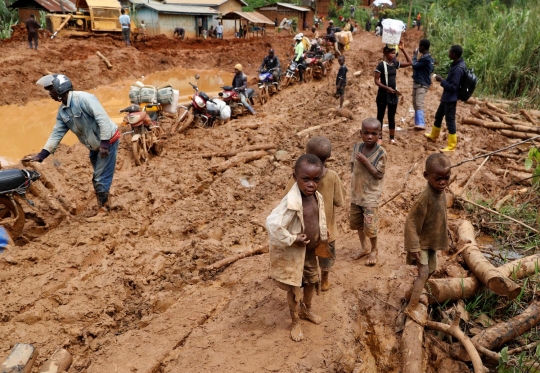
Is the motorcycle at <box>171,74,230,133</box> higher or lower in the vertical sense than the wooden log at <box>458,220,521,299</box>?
lower

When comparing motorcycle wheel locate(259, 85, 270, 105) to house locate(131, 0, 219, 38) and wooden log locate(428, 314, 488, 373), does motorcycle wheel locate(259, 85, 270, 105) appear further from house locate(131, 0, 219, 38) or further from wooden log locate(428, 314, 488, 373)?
house locate(131, 0, 219, 38)

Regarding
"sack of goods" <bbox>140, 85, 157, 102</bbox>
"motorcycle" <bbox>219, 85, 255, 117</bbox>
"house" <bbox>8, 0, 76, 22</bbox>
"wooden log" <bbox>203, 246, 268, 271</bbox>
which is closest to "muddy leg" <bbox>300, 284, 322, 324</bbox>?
"wooden log" <bbox>203, 246, 268, 271</bbox>

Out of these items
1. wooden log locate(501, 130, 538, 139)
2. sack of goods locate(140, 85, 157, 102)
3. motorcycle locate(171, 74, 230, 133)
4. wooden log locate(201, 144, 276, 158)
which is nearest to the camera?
wooden log locate(501, 130, 538, 139)

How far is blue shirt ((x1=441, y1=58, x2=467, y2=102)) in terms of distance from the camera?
656 centimetres

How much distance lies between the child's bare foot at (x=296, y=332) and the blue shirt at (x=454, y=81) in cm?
513

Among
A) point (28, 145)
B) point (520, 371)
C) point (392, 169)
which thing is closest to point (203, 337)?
point (520, 371)

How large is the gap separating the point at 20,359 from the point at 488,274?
13.2 feet

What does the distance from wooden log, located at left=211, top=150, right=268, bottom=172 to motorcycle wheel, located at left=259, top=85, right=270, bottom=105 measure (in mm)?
5544

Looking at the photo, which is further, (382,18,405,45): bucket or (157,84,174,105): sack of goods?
(157,84,174,105): sack of goods

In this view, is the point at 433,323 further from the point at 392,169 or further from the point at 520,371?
the point at 392,169

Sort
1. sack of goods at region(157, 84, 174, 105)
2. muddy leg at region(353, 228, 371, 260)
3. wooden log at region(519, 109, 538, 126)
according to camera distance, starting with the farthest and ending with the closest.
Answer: sack of goods at region(157, 84, 174, 105) < wooden log at region(519, 109, 538, 126) < muddy leg at region(353, 228, 371, 260)

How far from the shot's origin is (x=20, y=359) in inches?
123

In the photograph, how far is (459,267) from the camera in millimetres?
4238

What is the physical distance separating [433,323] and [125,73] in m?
17.6
